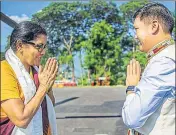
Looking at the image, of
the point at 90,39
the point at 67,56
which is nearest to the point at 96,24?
the point at 90,39

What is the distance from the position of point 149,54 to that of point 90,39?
2137 cm

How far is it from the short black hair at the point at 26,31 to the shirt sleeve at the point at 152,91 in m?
0.66

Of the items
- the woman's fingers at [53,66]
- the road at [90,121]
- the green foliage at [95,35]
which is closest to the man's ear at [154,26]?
the woman's fingers at [53,66]

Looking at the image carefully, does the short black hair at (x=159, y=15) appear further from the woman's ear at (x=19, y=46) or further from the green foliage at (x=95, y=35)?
the green foliage at (x=95, y=35)

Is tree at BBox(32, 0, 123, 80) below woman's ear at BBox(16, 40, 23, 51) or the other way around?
the other way around

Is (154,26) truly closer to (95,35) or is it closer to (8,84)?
(8,84)

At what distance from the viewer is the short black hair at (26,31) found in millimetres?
1694

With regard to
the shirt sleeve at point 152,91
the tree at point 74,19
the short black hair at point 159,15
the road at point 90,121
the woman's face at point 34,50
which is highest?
the tree at point 74,19

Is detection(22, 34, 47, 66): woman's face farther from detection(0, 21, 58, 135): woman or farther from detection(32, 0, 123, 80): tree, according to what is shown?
detection(32, 0, 123, 80): tree

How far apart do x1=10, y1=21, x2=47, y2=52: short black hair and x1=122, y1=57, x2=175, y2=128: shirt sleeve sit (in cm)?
66

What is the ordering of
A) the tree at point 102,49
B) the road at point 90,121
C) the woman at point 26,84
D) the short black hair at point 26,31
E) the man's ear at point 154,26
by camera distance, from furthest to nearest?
the tree at point 102,49 < the road at point 90,121 < the short black hair at point 26,31 < the woman at point 26,84 < the man's ear at point 154,26

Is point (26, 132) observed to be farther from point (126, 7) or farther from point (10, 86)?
point (126, 7)

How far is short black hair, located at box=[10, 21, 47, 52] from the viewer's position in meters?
1.69

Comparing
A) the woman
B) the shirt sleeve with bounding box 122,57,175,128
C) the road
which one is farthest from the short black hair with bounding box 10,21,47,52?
the road
